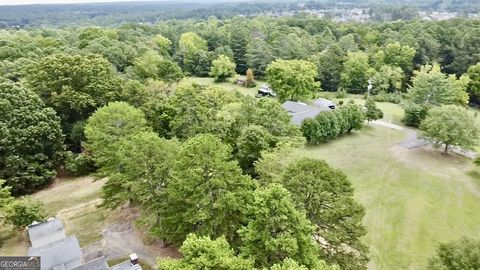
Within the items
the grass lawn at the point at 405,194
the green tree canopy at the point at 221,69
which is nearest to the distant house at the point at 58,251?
the grass lawn at the point at 405,194

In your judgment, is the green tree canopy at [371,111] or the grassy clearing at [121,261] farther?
the green tree canopy at [371,111]

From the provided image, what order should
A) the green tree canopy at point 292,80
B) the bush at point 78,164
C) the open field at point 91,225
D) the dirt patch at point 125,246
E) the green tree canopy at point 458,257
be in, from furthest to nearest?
the green tree canopy at point 292,80, the bush at point 78,164, the open field at point 91,225, the dirt patch at point 125,246, the green tree canopy at point 458,257

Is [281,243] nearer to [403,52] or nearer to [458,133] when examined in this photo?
[458,133]

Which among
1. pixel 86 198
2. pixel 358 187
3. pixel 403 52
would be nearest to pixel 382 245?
pixel 358 187

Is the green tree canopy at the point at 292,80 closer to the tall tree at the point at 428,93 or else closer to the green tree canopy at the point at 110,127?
the tall tree at the point at 428,93

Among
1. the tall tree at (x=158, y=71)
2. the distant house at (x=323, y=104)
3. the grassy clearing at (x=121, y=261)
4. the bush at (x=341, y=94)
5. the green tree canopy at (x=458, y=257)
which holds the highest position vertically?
the tall tree at (x=158, y=71)

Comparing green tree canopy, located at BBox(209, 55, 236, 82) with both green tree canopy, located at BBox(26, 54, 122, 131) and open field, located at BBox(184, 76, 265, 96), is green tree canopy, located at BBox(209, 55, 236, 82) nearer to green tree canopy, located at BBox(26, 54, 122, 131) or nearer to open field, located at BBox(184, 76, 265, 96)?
open field, located at BBox(184, 76, 265, 96)

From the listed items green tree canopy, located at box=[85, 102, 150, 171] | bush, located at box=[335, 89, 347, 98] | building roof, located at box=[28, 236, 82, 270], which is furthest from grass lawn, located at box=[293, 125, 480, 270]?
bush, located at box=[335, 89, 347, 98]

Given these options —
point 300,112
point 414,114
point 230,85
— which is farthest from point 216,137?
point 230,85
